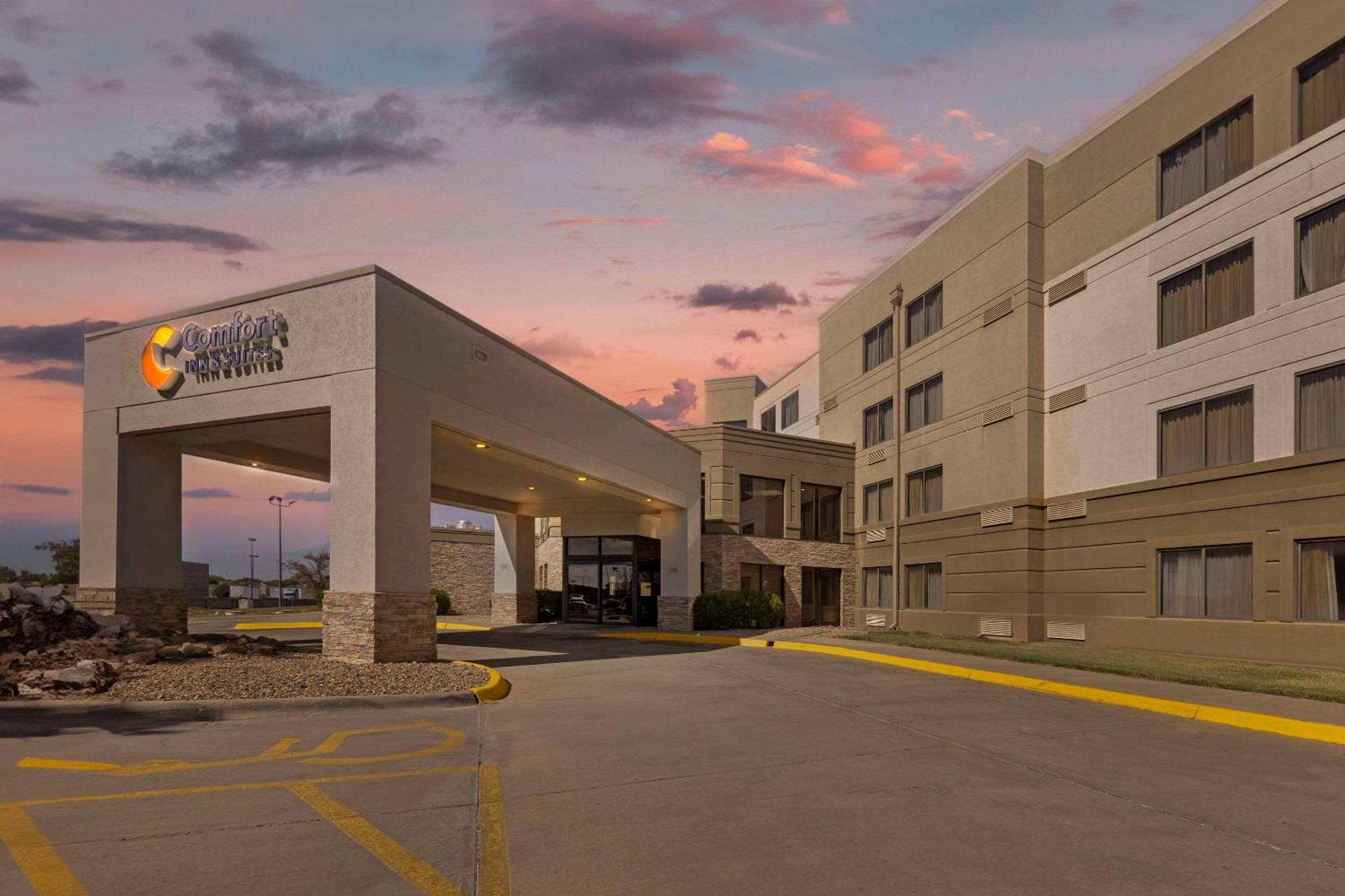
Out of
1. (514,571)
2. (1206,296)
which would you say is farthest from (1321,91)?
(514,571)

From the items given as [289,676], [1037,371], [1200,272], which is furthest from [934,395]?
[289,676]

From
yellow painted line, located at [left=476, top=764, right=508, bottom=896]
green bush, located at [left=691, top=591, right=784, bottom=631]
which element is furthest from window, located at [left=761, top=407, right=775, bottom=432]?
yellow painted line, located at [left=476, top=764, right=508, bottom=896]

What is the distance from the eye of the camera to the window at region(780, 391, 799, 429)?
46.9 metres

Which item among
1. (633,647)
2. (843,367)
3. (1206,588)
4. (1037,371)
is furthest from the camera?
(843,367)

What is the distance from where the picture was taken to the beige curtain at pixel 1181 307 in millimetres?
Result: 21812

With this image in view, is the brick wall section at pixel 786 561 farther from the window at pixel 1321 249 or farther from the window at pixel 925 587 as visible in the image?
the window at pixel 1321 249

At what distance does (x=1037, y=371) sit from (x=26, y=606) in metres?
25.2

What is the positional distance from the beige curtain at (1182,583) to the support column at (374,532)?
681 inches

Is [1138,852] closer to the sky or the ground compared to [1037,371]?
closer to the ground

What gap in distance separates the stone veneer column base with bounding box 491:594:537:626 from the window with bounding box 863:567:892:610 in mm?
13382

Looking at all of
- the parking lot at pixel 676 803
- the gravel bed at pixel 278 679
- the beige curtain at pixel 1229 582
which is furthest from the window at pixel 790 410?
the parking lot at pixel 676 803

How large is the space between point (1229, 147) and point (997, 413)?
938 cm

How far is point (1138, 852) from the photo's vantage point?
6.17 metres

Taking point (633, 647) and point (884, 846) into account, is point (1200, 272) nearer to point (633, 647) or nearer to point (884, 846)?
point (633, 647)
